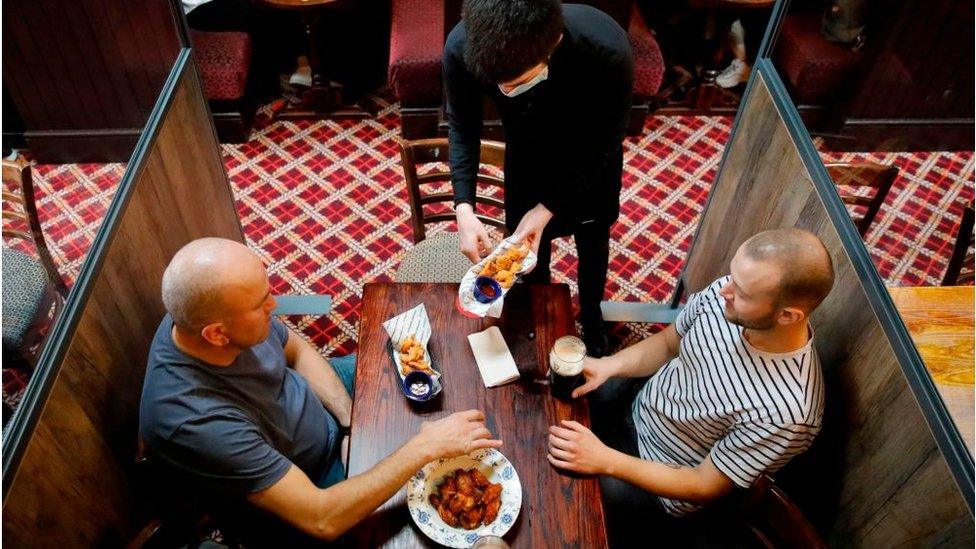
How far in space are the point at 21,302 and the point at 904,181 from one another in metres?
4.06

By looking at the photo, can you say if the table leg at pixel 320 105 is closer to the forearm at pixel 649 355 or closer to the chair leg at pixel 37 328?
the chair leg at pixel 37 328

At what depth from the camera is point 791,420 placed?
165 centimetres

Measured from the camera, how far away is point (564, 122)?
86.1 inches

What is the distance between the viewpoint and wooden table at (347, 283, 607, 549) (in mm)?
1677

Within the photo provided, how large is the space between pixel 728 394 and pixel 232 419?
1.33 metres

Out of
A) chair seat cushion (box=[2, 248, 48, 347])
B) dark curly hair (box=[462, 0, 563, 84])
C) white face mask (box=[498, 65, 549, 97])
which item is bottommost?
chair seat cushion (box=[2, 248, 48, 347])

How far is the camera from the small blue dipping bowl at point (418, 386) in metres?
1.88

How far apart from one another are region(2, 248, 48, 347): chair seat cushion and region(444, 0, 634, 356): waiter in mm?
1534

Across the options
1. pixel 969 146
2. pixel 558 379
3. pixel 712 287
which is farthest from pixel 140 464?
pixel 969 146

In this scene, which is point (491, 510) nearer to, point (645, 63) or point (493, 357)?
point (493, 357)

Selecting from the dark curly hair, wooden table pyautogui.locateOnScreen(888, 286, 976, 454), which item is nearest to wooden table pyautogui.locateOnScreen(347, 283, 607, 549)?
the dark curly hair

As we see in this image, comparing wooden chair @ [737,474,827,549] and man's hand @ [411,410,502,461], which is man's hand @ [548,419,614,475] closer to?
man's hand @ [411,410,502,461]

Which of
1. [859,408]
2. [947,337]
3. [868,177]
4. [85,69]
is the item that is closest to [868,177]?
[868,177]

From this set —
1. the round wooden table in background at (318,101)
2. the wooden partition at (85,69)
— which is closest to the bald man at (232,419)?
the wooden partition at (85,69)
